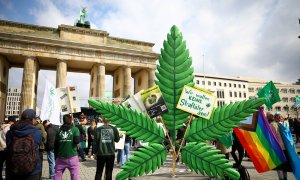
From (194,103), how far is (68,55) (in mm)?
33997

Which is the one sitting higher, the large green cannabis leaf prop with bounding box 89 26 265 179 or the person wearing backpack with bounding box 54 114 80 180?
the large green cannabis leaf prop with bounding box 89 26 265 179

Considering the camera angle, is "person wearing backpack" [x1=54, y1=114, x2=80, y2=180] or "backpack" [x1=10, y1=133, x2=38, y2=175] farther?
"person wearing backpack" [x1=54, y1=114, x2=80, y2=180]

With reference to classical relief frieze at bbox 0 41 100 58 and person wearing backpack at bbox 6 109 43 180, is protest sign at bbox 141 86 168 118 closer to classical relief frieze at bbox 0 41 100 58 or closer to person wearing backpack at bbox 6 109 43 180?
person wearing backpack at bbox 6 109 43 180

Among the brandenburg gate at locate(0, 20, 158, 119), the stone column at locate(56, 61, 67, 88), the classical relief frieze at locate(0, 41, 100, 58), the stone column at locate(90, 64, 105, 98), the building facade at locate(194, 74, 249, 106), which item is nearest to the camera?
the classical relief frieze at locate(0, 41, 100, 58)

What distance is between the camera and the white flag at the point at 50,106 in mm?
6895

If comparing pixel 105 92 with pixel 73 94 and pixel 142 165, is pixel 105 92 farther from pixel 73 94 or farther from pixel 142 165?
pixel 142 165

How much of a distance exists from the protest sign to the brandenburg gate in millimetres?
31852

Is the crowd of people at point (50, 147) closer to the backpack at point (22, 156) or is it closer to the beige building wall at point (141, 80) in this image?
the backpack at point (22, 156)

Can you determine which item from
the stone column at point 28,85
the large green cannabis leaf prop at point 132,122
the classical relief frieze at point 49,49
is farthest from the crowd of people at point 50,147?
the classical relief frieze at point 49,49

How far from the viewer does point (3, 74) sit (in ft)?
105

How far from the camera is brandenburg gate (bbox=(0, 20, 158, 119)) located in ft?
99.7

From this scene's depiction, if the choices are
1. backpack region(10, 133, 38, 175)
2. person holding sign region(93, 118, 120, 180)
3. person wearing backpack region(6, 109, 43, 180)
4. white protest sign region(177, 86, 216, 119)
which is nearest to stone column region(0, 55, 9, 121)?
person holding sign region(93, 118, 120, 180)

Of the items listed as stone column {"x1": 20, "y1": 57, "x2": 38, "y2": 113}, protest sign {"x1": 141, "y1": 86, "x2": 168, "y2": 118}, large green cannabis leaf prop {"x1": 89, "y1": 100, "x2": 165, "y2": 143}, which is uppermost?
stone column {"x1": 20, "y1": 57, "x2": 38, "y2": 113}

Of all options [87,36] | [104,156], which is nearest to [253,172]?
[104,156]
